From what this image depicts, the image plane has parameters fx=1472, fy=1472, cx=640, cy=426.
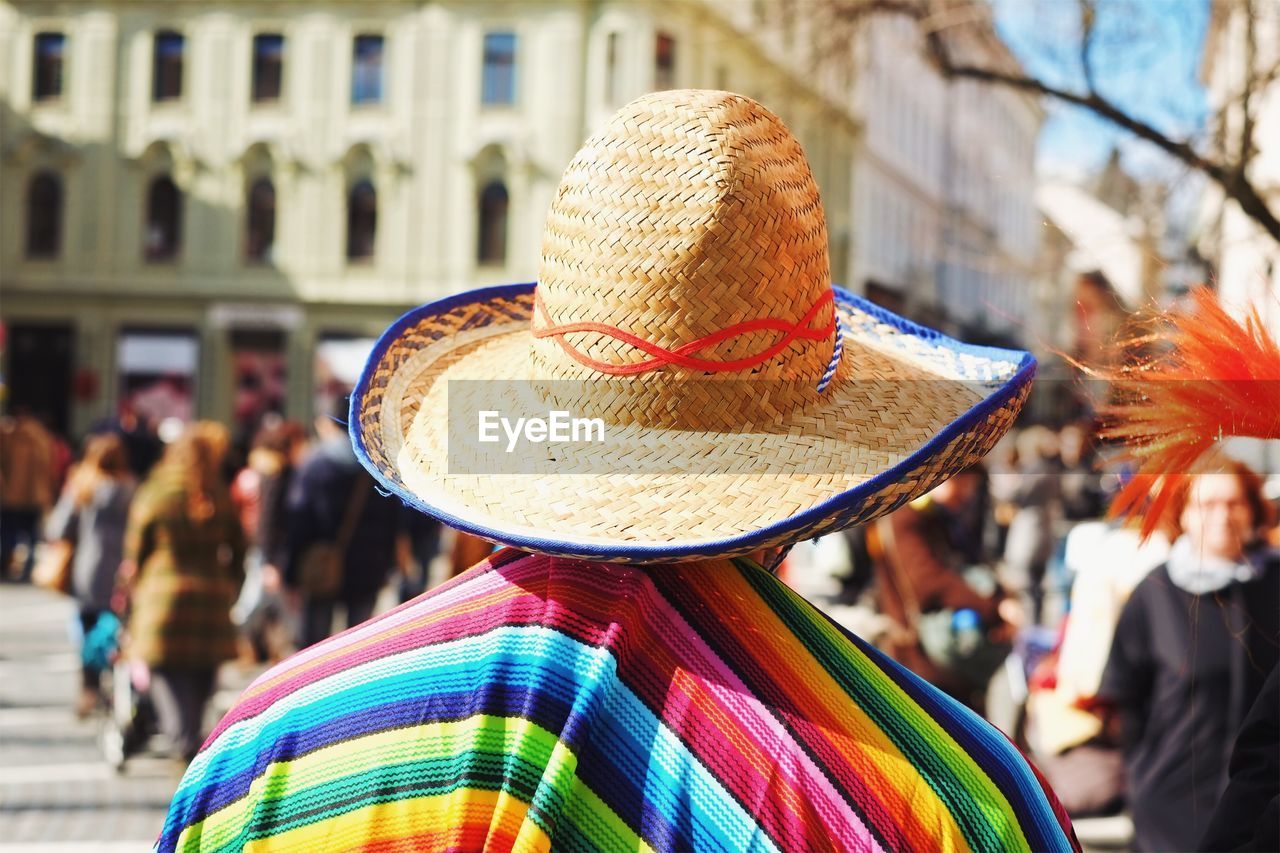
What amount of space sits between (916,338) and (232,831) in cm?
126

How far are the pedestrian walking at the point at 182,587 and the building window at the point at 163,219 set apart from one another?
24578mm

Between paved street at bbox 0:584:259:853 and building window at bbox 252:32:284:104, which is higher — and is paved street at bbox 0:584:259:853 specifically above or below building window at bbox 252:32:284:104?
below

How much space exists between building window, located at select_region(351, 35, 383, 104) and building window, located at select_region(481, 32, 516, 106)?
2214mm

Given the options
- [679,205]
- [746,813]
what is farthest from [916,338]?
[746,813]

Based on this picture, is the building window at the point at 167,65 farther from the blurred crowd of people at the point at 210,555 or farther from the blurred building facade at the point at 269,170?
the blurred crowd of people at the point at 210,555

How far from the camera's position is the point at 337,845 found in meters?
1.76

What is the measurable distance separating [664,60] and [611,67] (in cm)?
119

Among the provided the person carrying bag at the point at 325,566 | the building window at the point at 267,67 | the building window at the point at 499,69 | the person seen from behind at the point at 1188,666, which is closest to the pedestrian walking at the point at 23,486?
the person carrying bag at the point at 325,566

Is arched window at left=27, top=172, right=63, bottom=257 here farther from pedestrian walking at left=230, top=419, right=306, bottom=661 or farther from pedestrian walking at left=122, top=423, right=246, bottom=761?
pedestrian walking at left=122, top=423, right=246, bottom=761

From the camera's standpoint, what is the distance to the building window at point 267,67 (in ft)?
98.9

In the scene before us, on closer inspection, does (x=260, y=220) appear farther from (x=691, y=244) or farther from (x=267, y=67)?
(x=691, y=244)

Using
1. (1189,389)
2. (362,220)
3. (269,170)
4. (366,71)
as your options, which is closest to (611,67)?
(366,71)

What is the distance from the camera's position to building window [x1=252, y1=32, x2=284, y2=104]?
98.9ft

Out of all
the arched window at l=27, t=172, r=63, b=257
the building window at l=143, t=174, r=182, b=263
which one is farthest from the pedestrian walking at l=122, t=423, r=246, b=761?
the arched window at l=27, t=172, r=63, b=257
